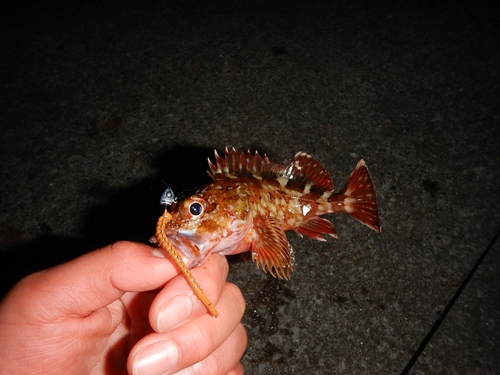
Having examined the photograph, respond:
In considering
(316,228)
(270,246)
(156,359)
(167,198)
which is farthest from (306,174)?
(156,359)

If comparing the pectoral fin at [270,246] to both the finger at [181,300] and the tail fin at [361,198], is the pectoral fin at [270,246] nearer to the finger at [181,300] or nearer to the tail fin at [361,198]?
the finger at [181,300]

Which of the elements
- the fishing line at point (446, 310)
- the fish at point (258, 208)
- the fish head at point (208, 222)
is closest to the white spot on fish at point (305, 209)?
the fish at point (258, 208)

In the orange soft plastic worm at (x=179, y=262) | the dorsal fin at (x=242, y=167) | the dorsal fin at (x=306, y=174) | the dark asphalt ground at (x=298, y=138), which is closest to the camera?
the orange soft plastic worm at (x=179, y=262)

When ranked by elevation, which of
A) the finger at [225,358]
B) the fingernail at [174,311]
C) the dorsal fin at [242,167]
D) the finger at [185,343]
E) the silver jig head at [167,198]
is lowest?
the finger at [225,358]

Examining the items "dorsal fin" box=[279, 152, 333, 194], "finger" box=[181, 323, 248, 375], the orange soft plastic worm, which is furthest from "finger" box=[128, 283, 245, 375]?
"dorsal fin" box=[279, 152, 333, 194]

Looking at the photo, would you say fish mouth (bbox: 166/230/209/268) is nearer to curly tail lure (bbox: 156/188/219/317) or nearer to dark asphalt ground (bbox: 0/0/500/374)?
curly tail lure (bbox: 156/188/219/317)

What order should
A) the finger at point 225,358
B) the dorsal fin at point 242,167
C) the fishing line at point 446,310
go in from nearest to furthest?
the finger at point 225,358 → the dorsal fin at point 242,167 → the fishing line at point 446,310

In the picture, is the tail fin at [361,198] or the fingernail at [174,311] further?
the tail fin at [361,198]

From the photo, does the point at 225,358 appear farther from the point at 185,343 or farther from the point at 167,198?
the point at 167,198
